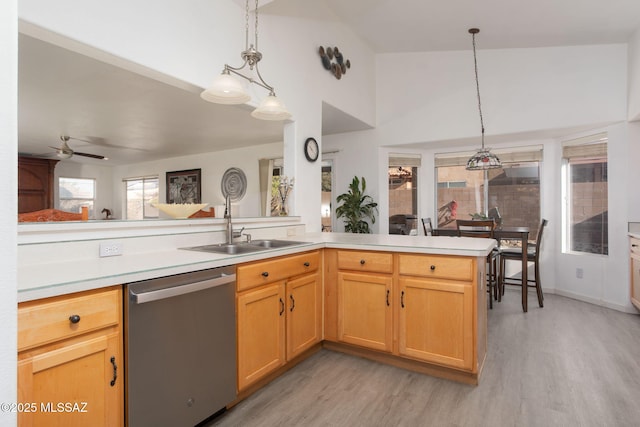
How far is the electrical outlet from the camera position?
73.4 inches

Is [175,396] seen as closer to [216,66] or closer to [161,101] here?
[216,66]

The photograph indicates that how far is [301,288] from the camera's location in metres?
2.42

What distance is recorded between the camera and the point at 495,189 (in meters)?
5.03

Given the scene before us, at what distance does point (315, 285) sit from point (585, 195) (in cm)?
377

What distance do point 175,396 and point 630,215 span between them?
4.63 metres

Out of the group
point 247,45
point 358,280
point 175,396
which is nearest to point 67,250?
point 175,396

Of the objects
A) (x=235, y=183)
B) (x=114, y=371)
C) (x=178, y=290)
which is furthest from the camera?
(x=235, y=183)

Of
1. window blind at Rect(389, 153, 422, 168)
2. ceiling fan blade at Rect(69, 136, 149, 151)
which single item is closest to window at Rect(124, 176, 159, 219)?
ceiling fan blade at Rect(69, 136, 149, 151)

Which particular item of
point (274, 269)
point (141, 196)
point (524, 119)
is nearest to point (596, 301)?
point (524, 119)

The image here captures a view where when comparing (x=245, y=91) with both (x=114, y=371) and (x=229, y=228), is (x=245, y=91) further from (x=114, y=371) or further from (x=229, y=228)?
(x=114, y=371)

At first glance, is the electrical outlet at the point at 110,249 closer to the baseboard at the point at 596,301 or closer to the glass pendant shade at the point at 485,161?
the glass pendant shade at the point at 485,161

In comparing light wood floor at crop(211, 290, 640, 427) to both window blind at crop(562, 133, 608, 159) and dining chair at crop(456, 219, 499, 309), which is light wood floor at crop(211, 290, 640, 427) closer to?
dining chair at crop(456, 219, 499, 309)

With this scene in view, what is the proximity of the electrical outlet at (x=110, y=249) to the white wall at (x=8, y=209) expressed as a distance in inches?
50.9

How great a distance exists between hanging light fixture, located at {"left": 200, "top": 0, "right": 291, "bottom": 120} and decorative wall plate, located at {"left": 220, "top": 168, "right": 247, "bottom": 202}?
3708mm
